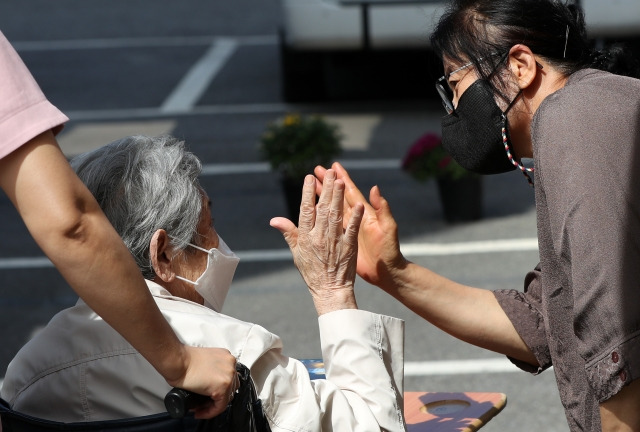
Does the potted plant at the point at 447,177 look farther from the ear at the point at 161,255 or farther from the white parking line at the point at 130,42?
the white parking line at the point at 130,42

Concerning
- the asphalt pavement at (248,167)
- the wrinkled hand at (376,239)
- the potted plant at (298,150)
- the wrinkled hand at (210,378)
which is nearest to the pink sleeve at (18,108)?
the wrinkled hand at (210,378)

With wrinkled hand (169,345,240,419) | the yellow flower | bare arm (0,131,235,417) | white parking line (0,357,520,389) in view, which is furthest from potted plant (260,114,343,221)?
bare arm (0,131,235,417)

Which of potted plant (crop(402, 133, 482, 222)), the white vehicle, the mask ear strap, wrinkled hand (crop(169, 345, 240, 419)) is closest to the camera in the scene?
wrinkled hand (crop(169, 345, 240, 419))

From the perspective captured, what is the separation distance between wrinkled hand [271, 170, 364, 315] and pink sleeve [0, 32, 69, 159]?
2.63 ft

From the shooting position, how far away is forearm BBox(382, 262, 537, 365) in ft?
9.31

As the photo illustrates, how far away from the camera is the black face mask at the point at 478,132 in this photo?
8.49 ft

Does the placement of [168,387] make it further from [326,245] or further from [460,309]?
[460,309]

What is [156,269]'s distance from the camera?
8.18ft

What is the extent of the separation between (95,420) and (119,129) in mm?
7542

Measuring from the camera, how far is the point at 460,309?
288 cm

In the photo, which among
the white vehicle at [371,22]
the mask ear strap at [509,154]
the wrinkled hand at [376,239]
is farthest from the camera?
the white vehicle at [371,22]

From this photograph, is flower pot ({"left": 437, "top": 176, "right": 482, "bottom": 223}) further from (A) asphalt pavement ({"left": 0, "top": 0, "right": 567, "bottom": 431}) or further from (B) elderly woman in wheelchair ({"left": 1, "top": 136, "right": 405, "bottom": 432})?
(B) elderly woman in wheelchair ({"left": 1, "top": 136, "right": 405, "bottom": 432})

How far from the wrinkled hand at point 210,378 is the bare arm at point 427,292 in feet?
2.67

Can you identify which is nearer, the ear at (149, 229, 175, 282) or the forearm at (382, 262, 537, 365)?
the ear at (149, 229, 175, 282)
